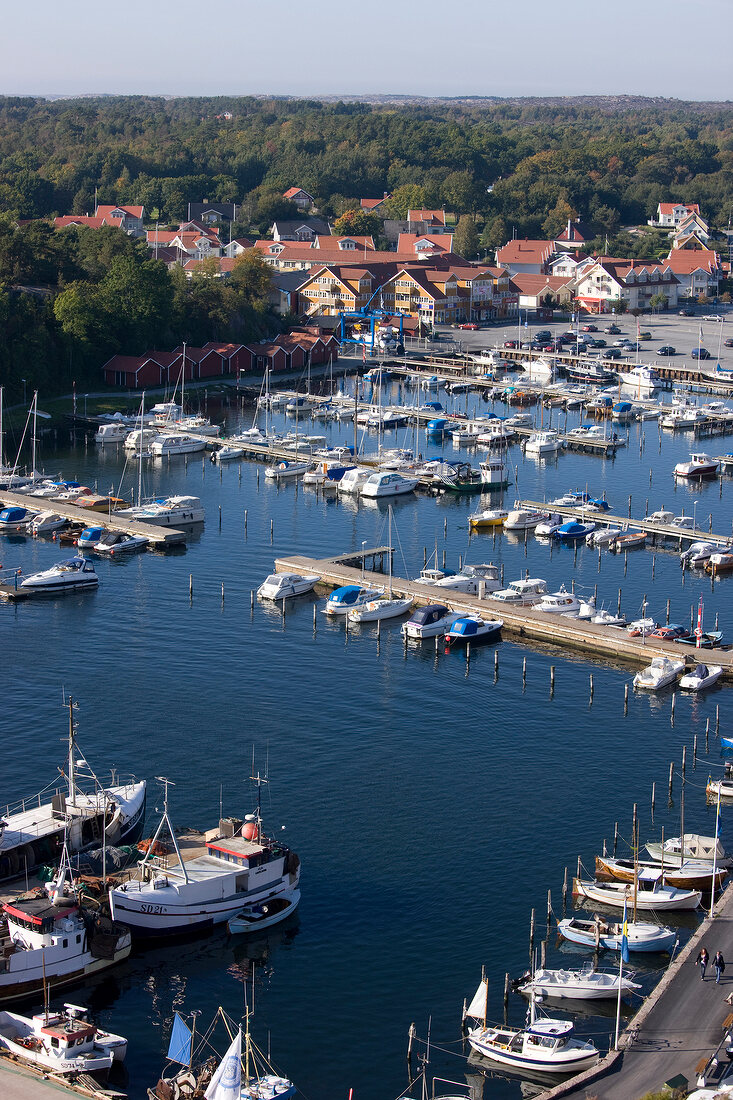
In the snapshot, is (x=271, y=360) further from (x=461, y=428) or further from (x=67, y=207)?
(x=67, y=207)

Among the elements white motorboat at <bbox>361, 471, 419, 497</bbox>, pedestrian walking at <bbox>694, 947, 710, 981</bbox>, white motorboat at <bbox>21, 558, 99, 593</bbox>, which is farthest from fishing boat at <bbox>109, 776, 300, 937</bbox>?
white motorboat at <bbox>361, 471, 419, 497</bbox>

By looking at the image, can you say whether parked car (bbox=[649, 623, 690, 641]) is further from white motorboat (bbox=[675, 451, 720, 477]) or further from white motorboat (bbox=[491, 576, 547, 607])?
white motorboat (bbox=[675, 451, 720, 477])

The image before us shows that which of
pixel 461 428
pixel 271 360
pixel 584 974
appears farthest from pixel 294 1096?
pixel 271 360

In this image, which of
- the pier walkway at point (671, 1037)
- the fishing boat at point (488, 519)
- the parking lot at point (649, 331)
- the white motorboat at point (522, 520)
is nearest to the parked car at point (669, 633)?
the white motorboat at point (522, 520)

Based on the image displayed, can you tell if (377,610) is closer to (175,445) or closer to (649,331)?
(175,445)

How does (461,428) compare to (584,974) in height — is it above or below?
above

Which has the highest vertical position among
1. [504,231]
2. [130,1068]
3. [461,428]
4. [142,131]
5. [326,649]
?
[142,131]

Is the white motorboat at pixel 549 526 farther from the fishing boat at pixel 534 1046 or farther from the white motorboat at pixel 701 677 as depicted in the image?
the fishing boat at pixel 534 1046
